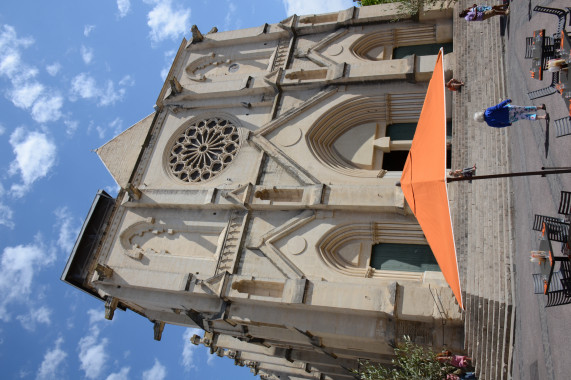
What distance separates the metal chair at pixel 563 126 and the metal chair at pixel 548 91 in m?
0.86

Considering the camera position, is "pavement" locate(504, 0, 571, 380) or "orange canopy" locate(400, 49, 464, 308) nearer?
"orange canopy" locate(400, 49, 464, 308)

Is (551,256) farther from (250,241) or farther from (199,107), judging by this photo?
(199,107)

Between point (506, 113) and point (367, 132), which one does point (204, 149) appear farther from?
point (506, 113)

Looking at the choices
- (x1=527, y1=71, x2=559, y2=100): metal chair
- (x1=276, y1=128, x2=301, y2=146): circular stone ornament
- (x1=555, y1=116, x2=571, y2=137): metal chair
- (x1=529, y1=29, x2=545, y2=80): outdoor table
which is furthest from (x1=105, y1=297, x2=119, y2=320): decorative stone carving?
(x1=529, y1=29, x2=545, y2=80): outdoor table

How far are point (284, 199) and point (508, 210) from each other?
7745mm

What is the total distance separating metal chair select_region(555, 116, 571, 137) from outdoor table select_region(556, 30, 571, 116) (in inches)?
10.4

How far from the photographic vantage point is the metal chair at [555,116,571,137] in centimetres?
846

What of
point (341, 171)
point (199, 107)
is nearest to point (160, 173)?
point (199, 107)

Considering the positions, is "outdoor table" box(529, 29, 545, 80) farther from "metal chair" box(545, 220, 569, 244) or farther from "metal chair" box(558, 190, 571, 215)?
"metal chair" box(545, 220, 569, 244)

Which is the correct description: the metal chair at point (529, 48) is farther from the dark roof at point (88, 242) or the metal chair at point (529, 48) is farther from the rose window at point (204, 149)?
the dark roof at point (88, 242)

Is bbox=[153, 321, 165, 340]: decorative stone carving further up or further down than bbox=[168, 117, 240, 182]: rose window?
further down

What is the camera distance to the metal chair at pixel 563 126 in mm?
8461

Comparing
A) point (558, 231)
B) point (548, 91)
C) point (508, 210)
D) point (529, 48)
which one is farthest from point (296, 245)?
point (529, 48)

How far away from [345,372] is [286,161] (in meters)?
12.8
